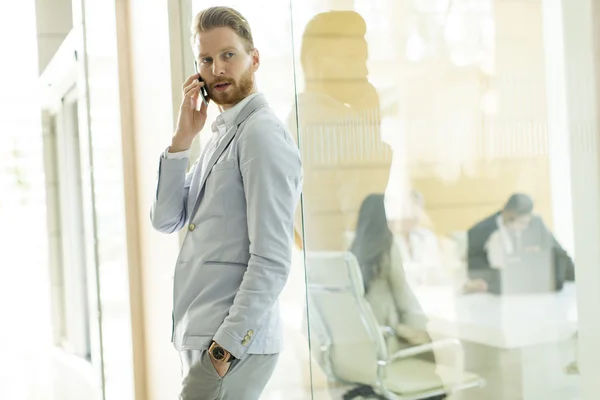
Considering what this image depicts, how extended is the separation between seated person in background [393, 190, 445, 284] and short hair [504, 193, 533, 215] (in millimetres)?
219

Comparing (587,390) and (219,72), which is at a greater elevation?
(219,72)

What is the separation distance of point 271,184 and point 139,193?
2.06 m

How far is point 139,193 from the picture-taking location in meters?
3.48

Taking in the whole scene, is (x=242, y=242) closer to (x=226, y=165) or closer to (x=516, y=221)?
(x=226, y=165)

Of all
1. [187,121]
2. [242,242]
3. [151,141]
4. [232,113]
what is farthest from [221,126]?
[151,141]

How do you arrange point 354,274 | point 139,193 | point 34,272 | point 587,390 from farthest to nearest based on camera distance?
point 34,272, point 139,193, point 354,274, point 587,390

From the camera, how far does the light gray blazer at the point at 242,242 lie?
4.98ft

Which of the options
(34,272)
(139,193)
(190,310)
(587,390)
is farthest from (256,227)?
(34,272)

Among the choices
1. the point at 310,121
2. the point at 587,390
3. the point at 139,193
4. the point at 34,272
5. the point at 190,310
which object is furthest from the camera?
the point at 34,272

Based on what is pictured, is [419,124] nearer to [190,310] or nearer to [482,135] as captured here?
[482,135]

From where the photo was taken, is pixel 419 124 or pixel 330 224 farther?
pixel 330 224

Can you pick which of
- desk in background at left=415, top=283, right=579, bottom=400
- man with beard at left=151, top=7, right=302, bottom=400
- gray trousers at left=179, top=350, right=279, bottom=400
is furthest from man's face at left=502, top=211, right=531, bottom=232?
gray trousers at left=179, top=350, right=279, bottom=400

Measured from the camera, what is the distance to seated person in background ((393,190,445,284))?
5.28ft

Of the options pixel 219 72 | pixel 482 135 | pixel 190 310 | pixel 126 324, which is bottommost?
pixel 126 324
